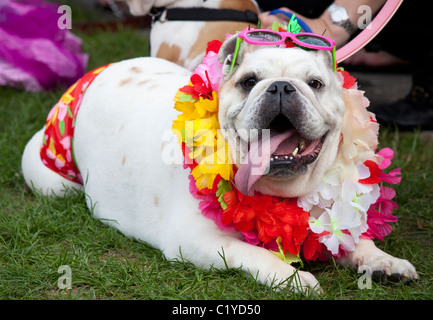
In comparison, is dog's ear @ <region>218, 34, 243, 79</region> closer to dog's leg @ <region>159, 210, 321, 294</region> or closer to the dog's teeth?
the dog's teeth

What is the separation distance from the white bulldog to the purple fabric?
2079 millimetres

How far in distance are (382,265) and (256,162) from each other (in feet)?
2.12

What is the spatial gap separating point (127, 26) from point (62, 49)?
6.46 ft

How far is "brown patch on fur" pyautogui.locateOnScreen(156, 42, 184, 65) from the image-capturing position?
3654 mm

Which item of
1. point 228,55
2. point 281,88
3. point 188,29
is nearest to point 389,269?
point 281,88

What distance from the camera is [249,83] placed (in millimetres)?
2359

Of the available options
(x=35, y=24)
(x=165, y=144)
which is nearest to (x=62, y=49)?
(x=35, y=24)

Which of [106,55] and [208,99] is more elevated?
[208,99]

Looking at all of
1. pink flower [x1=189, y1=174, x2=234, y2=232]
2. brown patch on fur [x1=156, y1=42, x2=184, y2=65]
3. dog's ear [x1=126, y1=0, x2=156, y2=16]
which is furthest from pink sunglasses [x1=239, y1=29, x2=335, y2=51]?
dog's ear [x1=126, y1=0, x2=156, y2=16]

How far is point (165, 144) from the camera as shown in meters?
2.67

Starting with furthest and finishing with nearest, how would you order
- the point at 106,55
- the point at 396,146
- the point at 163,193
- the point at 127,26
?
the point at 127,26 < the point at 106,55 < the point at 396,146 < the point at 163,193
